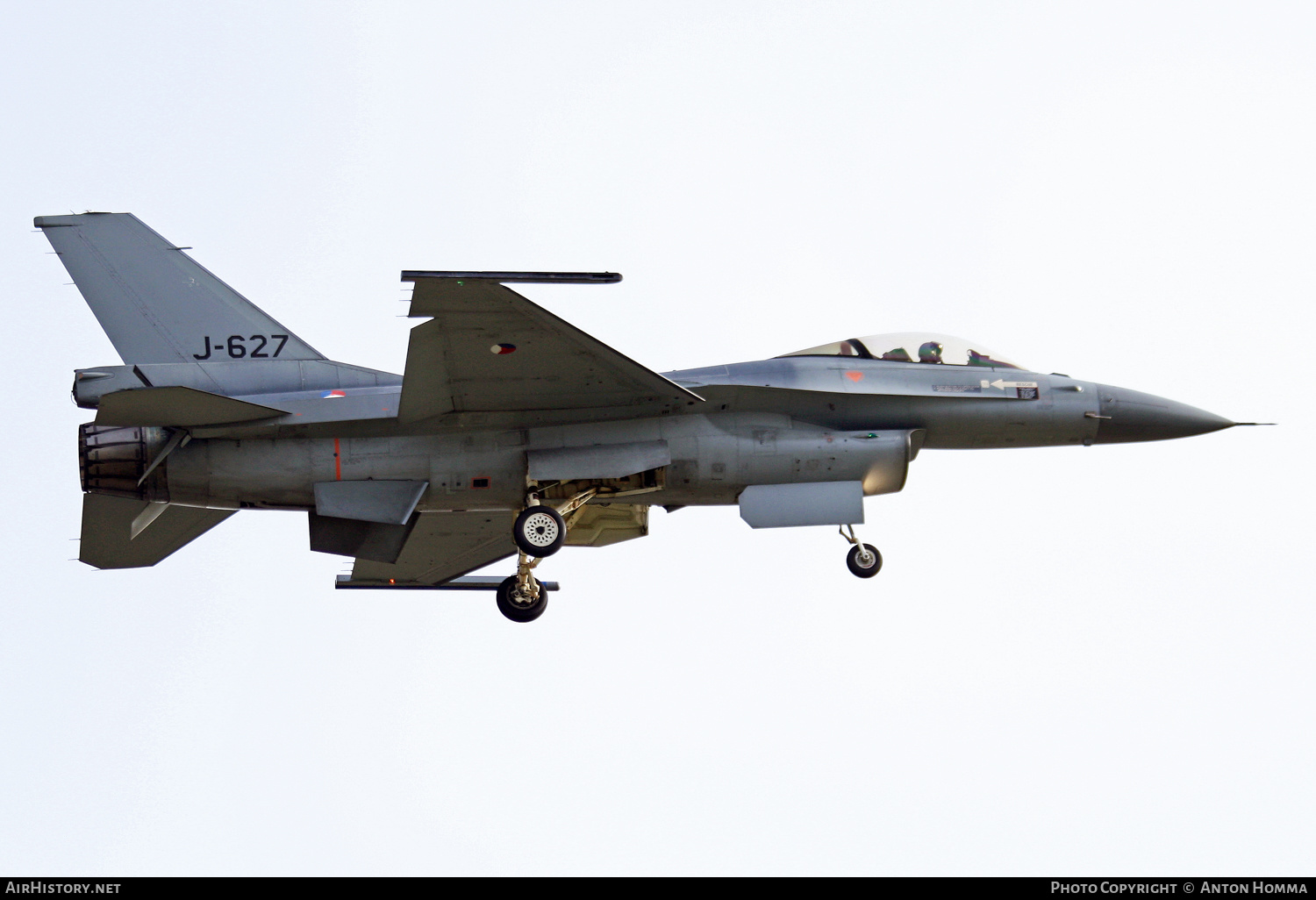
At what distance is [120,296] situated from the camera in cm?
1862

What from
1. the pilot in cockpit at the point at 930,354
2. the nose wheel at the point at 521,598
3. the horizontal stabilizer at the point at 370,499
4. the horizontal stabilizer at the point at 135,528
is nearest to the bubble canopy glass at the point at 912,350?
the pilot in cockpit at the point at 930,354

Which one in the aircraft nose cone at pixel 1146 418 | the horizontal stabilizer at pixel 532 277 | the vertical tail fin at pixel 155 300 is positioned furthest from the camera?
the aircraft nose cone at pixel 1146 418

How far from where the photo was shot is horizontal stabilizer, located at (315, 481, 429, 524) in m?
17.8

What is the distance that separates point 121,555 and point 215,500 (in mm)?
2157

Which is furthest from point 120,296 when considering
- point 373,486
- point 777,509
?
point 777,509

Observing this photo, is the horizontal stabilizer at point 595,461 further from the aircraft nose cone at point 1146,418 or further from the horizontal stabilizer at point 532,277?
the aircraft nose cone at point 1146,418

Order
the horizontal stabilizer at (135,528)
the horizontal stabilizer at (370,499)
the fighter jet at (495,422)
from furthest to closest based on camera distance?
1. the horizontal stabilizer at (135,528)
2. the horizontal stabilizer at (370,499)
3. the fighter jet at (495,422)

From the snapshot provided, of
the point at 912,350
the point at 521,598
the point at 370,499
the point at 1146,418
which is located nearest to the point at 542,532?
the point at 521,598

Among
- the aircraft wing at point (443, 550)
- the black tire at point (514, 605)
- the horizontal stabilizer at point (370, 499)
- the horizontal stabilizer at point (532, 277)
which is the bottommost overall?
the black tire at point (514, 605)

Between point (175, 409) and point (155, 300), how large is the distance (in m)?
2.13

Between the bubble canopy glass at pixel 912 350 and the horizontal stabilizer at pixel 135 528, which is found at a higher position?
the bubble canopy glass at pixel 912 350

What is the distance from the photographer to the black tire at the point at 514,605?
19047mm

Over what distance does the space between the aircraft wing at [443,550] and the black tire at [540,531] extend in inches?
104
